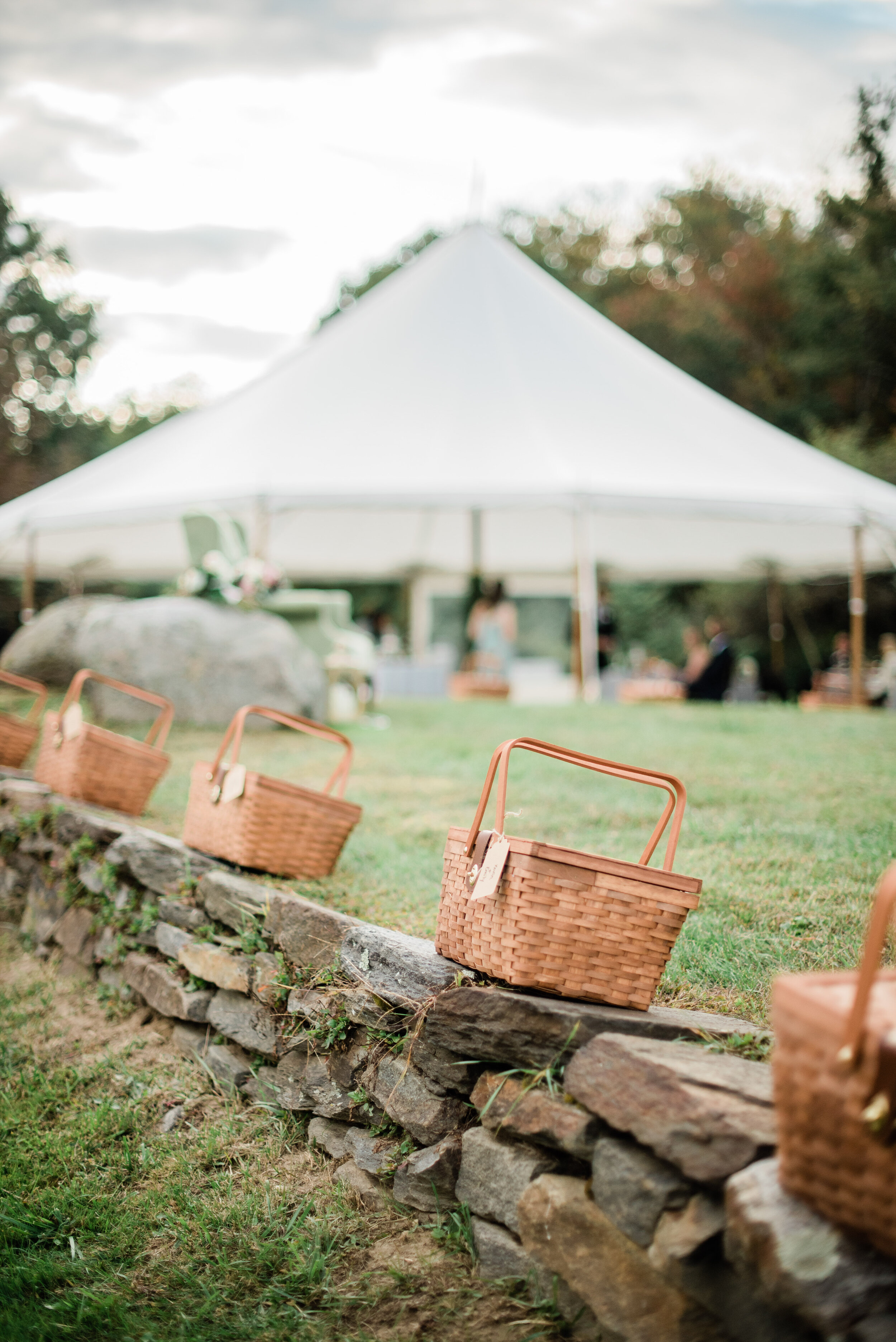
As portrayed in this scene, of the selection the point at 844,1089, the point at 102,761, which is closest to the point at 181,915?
the point at 102,761

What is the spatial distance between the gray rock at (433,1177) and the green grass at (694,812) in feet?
1.77

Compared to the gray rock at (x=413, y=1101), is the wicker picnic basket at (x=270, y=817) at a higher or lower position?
higher

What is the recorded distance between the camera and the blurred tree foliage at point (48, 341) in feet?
75.4

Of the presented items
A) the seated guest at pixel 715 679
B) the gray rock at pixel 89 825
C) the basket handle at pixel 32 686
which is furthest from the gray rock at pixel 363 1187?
the seated guest at pixel 715 679

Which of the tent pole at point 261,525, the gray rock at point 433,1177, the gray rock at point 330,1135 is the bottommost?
the gray rock at point 330,1135

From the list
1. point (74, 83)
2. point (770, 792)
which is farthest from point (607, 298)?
point (770, 792)

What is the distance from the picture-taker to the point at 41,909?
12.6 feet

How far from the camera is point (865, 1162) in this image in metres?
1.17

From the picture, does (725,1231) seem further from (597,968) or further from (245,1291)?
(245,1291)

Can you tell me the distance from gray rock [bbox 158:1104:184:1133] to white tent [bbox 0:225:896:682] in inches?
251

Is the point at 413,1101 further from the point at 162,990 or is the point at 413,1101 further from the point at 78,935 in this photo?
the point at 78,935

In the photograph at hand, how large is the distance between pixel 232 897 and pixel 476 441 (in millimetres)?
6954

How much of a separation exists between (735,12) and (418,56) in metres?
3.03

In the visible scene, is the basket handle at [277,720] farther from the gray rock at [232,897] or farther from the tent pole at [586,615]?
the tent pole at [586,615]
